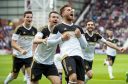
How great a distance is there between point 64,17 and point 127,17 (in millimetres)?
42340

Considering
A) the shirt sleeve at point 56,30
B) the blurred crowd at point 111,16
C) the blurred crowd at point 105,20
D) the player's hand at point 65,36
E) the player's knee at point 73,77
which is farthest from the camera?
the blurred crowd at point 111,16

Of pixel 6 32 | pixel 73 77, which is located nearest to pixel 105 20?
pixel 6 32

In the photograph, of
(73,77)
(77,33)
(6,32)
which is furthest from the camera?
(6,32)

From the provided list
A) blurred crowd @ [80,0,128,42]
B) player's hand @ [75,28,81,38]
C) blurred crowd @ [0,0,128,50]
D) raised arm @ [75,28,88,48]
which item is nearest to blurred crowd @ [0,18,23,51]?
blurred crowd @ [0,0,128,50]

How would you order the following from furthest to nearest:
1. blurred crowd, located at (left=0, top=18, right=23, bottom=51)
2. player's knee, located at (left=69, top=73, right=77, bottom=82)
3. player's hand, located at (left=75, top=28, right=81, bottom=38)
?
blurred crowd, located at (left=0, top=18, right=23, bottom=51), player's hand, located at (left=75, top=28, right=81, bottom=38), player's knee, located at (left=69, top=73, right=77, bottom=82)

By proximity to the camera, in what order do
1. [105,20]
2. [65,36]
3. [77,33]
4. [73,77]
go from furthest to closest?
[105,20] < [77,33] < [73,77] < [65,36]

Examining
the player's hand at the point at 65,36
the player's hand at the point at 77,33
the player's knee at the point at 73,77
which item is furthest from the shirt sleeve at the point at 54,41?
the player's knee at the point at 73,77

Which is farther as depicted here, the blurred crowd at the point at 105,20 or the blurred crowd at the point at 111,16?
the blurred crowd at the point at 111,16

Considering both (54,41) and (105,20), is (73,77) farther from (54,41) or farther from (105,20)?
(105,20)

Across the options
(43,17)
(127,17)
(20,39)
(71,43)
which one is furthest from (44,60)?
(127,17)

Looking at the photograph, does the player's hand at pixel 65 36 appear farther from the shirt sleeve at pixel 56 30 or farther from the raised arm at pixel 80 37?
the shirt sleeve at pixel 56 30

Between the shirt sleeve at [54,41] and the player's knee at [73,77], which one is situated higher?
the shirt sleeve at [54,41]

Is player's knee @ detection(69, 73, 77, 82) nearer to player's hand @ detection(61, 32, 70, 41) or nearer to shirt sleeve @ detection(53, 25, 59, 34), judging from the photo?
player's hand @ detection(61, 32, 70, 41)

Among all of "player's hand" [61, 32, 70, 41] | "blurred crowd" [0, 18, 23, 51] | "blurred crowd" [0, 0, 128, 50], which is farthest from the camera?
"blurred crowd" [0, 0, 128, 50]
